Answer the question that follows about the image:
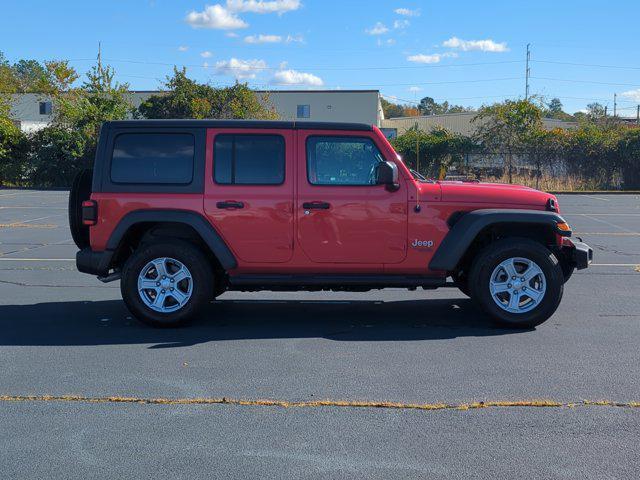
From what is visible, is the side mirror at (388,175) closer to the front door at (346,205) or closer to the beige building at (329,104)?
the front door at (346,205)

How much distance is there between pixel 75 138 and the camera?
3462 centimetres

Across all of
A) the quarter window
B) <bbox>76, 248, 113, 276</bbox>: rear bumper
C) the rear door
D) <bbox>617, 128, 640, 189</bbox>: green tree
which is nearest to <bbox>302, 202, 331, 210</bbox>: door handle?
the rear door

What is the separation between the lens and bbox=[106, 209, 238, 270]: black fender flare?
695cm

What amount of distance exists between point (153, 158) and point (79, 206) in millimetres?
1004

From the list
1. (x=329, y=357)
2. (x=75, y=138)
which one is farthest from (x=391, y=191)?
(x=75, y=138)

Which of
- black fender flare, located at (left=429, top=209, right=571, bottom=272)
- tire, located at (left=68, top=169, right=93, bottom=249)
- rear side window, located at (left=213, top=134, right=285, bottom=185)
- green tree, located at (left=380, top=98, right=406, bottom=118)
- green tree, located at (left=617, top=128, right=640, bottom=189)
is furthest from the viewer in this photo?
green tree, located at (left=380, top=98, right=406, bottom=118)

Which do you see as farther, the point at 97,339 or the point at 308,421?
the point at 97,339

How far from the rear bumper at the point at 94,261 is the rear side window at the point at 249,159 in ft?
4.44

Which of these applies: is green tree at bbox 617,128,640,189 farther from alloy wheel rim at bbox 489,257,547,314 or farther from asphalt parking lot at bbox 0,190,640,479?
alloy wheel rim at bbox 489,257,547,314

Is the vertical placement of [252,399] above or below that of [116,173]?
below

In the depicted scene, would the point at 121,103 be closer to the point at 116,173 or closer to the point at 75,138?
the point at 75,138

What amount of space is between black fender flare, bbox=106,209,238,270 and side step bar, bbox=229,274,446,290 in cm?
32

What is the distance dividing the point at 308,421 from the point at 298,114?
51.4 meters

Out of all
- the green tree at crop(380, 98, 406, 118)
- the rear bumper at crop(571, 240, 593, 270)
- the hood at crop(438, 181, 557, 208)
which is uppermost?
the green tree at crop(380, 98, 406, 118)
